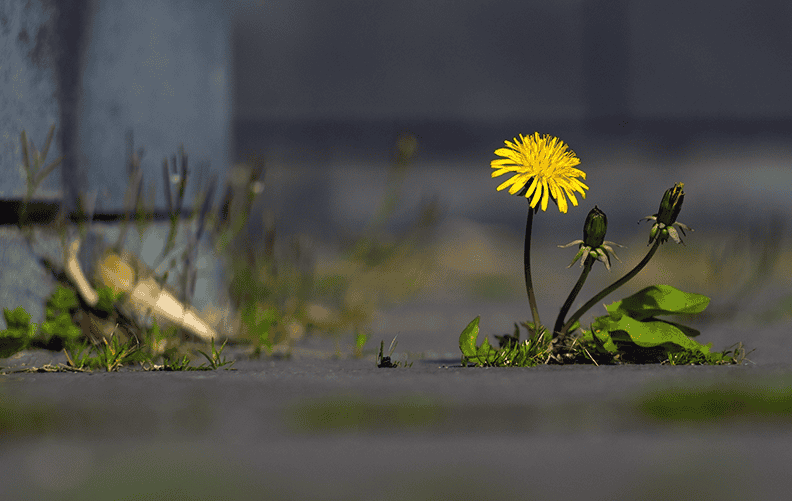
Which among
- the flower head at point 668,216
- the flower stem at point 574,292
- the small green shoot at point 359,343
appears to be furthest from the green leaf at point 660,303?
the small green shoot at point 359,343

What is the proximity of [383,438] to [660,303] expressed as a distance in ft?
3.33

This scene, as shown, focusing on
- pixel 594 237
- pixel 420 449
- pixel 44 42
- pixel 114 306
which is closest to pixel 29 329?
pixel 114 306

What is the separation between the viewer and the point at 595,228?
1.83 meters

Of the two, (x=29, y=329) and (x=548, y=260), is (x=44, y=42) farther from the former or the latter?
(x=548, y=260)

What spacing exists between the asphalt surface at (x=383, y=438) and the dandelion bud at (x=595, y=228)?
0.37 metres

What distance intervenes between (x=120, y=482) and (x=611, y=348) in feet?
4.73

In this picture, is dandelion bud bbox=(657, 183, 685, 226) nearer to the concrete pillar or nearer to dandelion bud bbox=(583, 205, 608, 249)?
dandelion bud bbox=(583, 205, 608, 249)

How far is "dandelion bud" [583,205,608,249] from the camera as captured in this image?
5.98ft

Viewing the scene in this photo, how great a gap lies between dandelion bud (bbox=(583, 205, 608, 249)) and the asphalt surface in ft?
1.23

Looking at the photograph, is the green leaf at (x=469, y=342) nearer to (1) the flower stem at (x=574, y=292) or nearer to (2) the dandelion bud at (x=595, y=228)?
(1) the flower stem at (x=574, y=292)

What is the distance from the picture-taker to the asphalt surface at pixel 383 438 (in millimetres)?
1509

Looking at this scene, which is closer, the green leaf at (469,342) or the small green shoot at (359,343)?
the green leaf at (469,342)

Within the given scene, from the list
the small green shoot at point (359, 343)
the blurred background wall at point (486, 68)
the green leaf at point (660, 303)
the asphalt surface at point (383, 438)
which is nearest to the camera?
the asphalt surface at point (383, 438)

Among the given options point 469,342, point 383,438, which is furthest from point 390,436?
point 469,342
